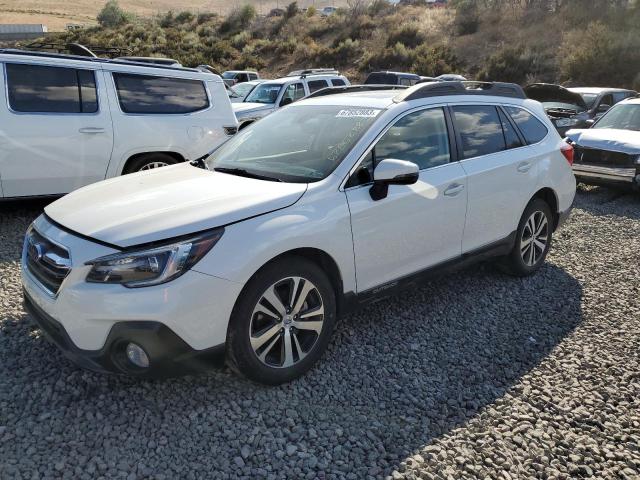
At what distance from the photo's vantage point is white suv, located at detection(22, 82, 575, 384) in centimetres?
279

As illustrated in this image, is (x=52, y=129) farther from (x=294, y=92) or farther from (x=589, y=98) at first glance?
(x=589, y=98)

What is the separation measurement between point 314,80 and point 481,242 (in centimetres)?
1003

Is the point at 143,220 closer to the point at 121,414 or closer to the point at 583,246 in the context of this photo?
the point at 121,414

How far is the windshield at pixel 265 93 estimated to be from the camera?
13.1 meters

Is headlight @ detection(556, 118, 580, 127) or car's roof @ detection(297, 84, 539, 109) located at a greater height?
car's roof @ detection(297, 84, 539, 109)

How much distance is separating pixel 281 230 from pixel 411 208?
110 cm

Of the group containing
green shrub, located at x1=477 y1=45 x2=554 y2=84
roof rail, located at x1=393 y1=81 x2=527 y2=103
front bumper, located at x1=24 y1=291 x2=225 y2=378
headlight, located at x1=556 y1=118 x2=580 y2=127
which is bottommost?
green shrub, located at x1=477 y1=45 x2=554 y2=84

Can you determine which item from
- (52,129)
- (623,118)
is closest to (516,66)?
(623,118)

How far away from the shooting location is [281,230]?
10.1 feet

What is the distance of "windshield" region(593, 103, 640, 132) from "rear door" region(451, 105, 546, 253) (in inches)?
222

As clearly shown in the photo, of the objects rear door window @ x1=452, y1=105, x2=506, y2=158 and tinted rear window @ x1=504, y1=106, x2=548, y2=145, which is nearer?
rear door window @ x1=452, y1=105, x2=506, y2=158

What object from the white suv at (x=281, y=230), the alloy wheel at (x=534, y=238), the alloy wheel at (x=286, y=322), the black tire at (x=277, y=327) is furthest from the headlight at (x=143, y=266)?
the alloy wheel at (x=534, y=238)

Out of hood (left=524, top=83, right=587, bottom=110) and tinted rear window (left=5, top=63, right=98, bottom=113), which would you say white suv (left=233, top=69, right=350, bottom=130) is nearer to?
hood (left=524, top=83, right=587, bottom=110)

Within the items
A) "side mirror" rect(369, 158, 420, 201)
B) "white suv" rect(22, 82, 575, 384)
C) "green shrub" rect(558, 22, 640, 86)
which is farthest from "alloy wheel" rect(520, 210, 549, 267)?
"green shrub" rect(558, 22, 640, 86)
